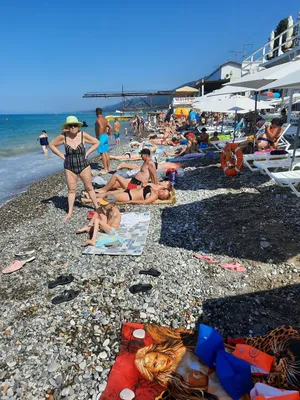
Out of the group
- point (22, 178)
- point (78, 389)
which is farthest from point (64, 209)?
point (22, 178)

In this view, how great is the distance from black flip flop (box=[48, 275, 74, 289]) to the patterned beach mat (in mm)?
692

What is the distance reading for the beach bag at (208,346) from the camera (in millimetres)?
2326

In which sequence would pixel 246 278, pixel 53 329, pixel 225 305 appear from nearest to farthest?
pixel 53 329, pixel 225 305, pixel 246 278

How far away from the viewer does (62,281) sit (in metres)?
3.73

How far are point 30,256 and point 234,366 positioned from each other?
358 cm

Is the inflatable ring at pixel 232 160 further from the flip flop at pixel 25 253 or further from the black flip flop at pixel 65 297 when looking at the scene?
the black flip flop at pixel 65 297

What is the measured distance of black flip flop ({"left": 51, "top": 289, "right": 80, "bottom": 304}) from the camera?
3383 mm

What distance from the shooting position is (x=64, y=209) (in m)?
6.99

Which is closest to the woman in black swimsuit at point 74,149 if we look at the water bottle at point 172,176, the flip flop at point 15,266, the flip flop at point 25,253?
the flip flop at point 25,253

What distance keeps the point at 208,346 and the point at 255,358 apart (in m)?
0.37

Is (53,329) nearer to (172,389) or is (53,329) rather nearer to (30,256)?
(172,389)

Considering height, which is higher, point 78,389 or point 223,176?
point 223,176

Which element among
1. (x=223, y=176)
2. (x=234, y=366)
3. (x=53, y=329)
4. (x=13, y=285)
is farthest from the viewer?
(x=223, y=176)

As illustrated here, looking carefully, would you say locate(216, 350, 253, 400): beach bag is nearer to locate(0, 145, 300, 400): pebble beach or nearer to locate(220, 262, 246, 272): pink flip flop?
locate(0, 145, 300, 400): pebble beach
